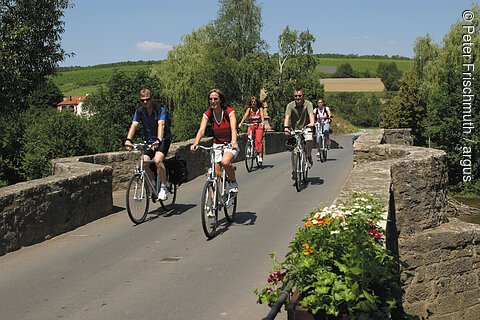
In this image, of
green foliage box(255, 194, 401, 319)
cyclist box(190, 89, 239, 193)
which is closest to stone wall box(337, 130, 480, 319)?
cyclist box(190, 89, 239, 193)

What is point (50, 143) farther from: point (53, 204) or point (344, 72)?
point (344, 72)

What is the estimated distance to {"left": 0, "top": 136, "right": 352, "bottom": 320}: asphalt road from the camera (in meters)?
5.07

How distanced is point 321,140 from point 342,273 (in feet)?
48.4

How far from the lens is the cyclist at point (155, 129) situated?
8.93m

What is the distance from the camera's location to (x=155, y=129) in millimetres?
9180

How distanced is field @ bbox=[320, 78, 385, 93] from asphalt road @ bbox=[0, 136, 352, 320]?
106m

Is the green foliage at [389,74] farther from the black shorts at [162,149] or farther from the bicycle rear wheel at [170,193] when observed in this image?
the black shorts at [162,149]

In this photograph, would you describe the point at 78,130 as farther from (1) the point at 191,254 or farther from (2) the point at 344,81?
(2) the point at 344,81

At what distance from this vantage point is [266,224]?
852 centimetres

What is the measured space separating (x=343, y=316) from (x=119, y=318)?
89.0 inches

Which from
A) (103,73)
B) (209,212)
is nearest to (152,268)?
(209,212)

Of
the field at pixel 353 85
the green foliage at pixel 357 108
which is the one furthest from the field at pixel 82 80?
the green foliage at pixel 357 108

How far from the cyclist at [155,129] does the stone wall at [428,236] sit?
2.95 m

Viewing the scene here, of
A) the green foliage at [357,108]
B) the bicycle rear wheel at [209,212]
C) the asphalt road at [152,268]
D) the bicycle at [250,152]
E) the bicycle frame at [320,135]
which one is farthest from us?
the green foliage at [357,108]
